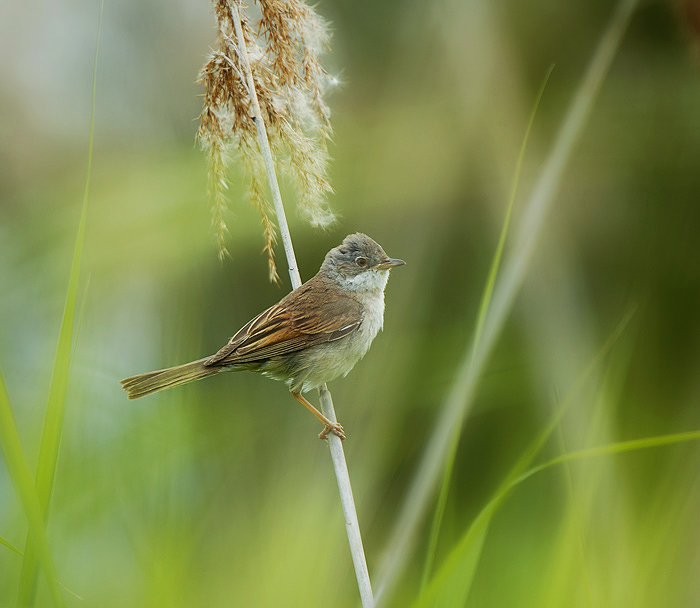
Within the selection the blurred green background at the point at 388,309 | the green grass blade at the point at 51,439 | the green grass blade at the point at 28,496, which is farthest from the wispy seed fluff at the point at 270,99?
the green grass blade at the point at 28,496

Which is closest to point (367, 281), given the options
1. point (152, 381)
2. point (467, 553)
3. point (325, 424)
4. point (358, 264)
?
point (358, 264)

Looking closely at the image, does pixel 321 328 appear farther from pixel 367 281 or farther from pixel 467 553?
pixel 467 553

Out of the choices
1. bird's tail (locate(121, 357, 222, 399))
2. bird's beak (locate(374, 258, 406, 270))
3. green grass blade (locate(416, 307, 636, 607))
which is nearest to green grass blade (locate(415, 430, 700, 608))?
green grass blade (locate(416, 307, 636, 607))

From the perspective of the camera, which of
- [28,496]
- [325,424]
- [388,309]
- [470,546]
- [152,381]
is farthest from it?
[388,309]

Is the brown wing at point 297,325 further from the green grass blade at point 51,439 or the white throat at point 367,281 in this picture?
the green grass blade at point 51,439

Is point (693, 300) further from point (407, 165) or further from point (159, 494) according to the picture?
point (159, 494)

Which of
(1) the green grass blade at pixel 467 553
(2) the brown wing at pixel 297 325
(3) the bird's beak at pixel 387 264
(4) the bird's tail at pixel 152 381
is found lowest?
(1) the green grass blade at pixel 467 553

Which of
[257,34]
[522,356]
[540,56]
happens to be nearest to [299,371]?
[522,356]
